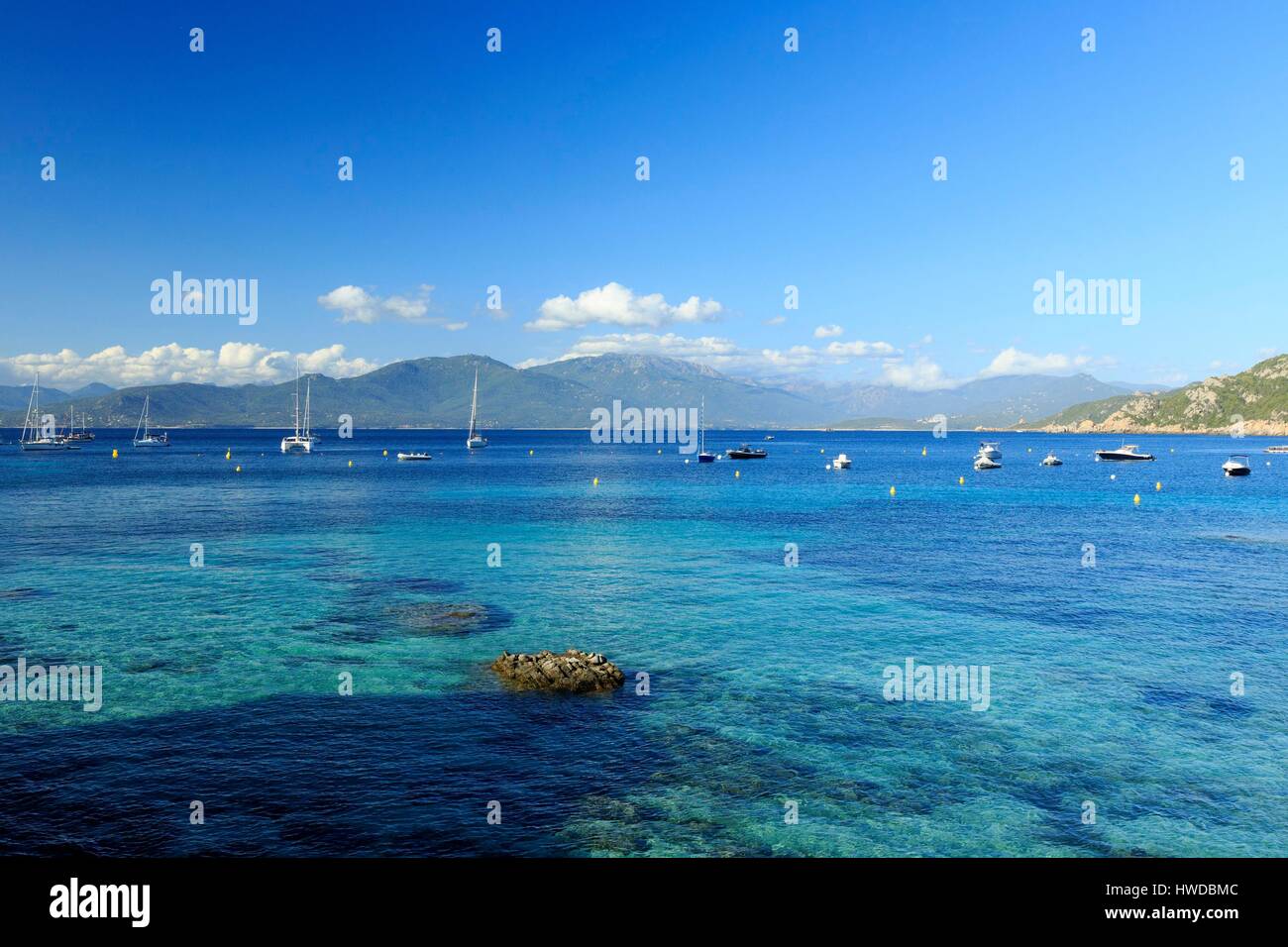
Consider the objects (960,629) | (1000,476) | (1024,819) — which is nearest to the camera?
(1024,819)

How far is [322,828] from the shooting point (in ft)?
61.7

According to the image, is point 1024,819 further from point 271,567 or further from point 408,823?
point 271,567

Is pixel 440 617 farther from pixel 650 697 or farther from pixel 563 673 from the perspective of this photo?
pixel 650 697

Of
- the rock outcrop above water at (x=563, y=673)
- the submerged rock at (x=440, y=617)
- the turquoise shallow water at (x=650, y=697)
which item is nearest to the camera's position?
the turquoise shallow water at (x=650, y=697)

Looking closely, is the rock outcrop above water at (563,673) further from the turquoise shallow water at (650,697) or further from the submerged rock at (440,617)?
the submerged rock at (440,617)

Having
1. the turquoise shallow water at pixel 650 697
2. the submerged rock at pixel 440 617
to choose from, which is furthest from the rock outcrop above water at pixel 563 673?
the submerged rock at pixel 440 617

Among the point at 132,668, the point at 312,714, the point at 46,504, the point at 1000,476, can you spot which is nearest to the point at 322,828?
the point at 312,714

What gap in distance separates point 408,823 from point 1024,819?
52.4ft

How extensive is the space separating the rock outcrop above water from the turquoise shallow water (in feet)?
3.54

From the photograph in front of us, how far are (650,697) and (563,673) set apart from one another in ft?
11.6

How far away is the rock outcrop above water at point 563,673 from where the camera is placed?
29422mm

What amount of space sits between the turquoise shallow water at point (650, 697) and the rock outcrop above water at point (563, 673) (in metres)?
1.08

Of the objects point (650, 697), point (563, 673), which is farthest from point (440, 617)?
point (650, 697)

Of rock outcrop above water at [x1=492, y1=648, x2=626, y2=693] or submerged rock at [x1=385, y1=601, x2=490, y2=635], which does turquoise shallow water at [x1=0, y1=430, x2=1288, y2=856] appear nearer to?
submerged rock at [x1=385, y1=601, x2=490, y2=635]
